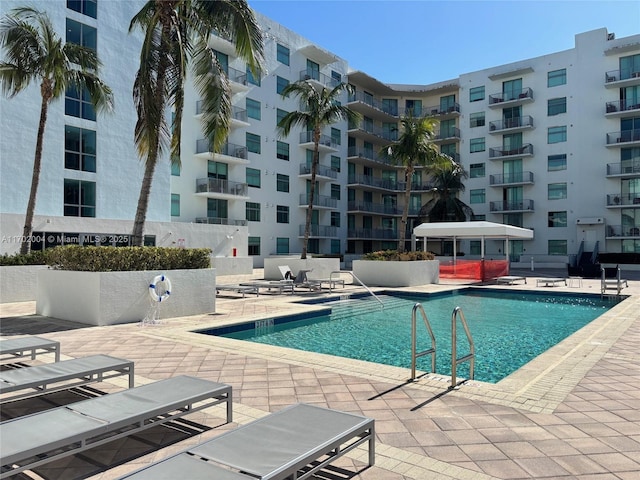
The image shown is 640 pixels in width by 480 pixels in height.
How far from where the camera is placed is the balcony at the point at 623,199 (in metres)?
36.4

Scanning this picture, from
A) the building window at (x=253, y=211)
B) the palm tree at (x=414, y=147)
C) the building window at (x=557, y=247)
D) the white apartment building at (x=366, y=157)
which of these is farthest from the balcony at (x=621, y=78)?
the building window at (x=253, y=211)

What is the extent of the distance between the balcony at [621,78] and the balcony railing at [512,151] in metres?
7.35

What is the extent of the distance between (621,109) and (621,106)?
0.29 meters

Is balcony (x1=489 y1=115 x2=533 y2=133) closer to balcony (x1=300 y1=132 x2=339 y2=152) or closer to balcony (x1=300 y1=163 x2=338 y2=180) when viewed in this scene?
balcony (x1=300 y1=132 x2=339 y2=152)

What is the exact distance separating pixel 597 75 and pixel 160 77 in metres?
39.7

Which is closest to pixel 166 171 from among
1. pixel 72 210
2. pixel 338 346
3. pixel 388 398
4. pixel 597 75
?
pixel 72 210

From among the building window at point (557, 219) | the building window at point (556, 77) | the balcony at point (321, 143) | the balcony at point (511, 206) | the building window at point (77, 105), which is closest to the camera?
the building window at point (77, 105)

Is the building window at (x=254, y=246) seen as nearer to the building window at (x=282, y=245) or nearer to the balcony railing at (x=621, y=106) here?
the building window at (x=282, y=245)

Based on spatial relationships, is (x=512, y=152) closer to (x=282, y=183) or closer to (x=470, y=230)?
(x=282, y=183)

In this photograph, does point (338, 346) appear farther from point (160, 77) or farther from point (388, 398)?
point (160, 77)

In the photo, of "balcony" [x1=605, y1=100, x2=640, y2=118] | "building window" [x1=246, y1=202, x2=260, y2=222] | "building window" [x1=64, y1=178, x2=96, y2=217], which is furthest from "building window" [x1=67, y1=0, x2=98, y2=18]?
"balcony" [x1=605, y1=100, x2=640, y2=118]

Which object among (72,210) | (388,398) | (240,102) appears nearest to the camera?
(388,398)

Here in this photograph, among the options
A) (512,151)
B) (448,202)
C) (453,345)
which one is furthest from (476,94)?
(453,345)

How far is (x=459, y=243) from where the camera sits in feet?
150
